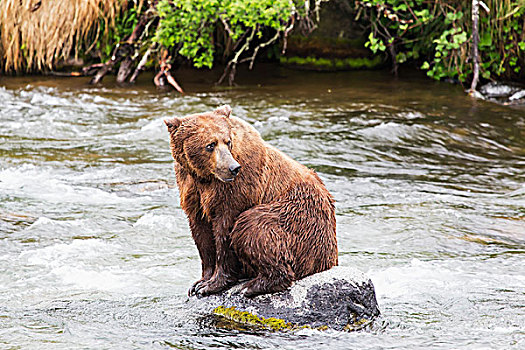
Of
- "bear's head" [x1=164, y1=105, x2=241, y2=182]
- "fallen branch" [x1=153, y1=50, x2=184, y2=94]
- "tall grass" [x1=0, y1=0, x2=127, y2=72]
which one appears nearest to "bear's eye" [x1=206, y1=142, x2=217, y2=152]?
"bear's head" [x1=164, y1=105, x2=241, y2=182]

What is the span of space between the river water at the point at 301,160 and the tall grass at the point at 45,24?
23.5 inches

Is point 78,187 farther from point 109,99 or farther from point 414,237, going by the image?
point 109,99

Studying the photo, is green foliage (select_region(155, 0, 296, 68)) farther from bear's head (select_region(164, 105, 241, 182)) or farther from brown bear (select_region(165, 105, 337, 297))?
bear's head (select_region(164, 105, 241, 182))

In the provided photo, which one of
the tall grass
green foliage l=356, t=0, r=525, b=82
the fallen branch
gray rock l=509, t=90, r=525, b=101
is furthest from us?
the fallen branch

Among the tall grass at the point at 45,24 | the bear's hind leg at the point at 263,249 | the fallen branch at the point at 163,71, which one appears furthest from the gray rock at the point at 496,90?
the bear's hind leg at the point at 263,249

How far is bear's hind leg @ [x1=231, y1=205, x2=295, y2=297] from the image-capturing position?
3.73 m

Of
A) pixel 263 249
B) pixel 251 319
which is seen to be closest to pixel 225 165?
pixel 263 249

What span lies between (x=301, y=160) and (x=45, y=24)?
6.39 meters

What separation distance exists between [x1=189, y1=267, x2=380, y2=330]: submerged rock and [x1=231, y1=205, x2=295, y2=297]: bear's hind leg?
7 cm

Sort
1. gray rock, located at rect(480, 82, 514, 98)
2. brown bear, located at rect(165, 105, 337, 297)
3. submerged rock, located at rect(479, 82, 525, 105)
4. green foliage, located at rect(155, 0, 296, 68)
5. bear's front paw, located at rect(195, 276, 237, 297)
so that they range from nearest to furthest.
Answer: brown bear, located at rect(165, 105, 337, 297) → bear's front paw, located at rect(195, 276, 237, 297) → green foliage, located at rect(155, 0, 296, 68) → submerged rock, located at rect(479, 82, 525, 105) → gray rock, located at rect(480, 82, 514, 98)

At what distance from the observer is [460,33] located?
11781mm

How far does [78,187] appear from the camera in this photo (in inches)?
290

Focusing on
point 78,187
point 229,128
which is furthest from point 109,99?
point 229,128

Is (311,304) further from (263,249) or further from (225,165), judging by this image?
(225,165)
